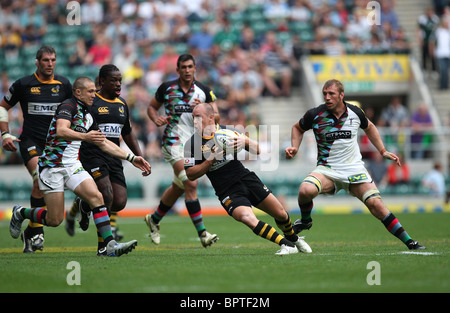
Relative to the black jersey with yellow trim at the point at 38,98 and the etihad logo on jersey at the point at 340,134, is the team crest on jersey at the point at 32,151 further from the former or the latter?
the etihad logo on jersey at the point at 340,134

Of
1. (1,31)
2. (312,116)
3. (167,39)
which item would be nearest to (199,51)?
(167,39)

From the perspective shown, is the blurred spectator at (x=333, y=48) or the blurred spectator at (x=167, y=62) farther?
the blurred spectator at (x=333, y=48)

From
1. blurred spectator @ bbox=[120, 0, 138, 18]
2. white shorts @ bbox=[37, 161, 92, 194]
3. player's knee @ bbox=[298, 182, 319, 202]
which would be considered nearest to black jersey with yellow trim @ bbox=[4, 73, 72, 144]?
white shorts @ bbox=[37, 161, 92, 194]

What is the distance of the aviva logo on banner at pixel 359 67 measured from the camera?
1035 inches

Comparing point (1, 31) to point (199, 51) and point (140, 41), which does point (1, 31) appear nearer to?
point (140, 41)

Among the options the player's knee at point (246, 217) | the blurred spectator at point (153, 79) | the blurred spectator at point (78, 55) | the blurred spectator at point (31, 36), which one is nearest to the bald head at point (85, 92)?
the player's knee at point (246, 217)

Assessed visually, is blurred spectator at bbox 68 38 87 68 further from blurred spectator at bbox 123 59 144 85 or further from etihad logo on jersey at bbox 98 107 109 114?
etihad logo on jersey at bbox 98 107 109 114

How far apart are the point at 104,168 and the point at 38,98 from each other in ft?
5.02

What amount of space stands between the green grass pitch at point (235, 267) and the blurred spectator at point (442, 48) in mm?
13750

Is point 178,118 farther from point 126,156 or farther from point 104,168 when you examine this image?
point 126,156

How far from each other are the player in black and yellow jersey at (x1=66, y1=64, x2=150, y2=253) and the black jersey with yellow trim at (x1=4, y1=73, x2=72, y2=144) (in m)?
0.72

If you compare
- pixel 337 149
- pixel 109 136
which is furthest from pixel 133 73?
pixel 337 149

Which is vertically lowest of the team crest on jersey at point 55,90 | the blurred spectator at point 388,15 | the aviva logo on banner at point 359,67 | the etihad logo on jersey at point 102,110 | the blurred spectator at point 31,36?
the etihad logo on jersey at point 102,110
